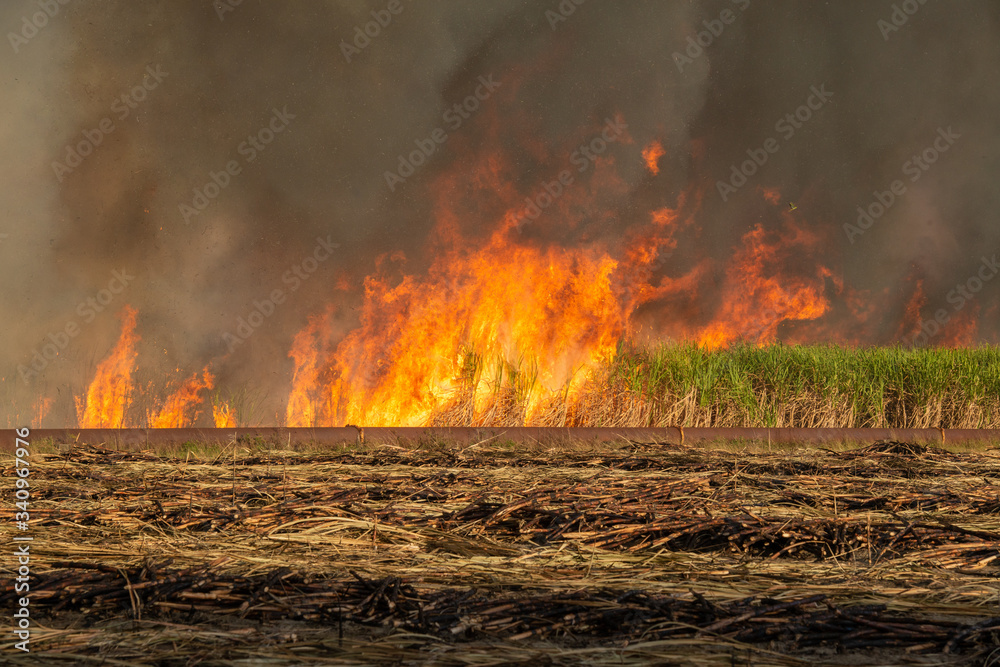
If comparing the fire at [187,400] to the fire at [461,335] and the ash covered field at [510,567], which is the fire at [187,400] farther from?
the ash covered field at [510,567]

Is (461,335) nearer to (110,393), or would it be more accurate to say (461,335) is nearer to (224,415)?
(224,415)

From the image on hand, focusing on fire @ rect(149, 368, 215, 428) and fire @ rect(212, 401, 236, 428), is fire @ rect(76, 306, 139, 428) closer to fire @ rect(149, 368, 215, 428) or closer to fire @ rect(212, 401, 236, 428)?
fire @ rect(149, 368, 215, 428)

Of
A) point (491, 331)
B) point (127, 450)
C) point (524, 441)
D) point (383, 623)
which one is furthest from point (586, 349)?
point (383, 623)

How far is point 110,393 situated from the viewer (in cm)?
911

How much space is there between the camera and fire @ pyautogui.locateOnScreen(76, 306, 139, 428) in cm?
888

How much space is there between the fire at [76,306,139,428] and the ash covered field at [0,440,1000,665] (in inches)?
210

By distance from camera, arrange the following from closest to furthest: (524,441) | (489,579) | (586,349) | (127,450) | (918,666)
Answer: (918,666), (489,579), (127,450), (524,441), (586,349)

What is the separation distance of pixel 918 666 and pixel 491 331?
6.12m

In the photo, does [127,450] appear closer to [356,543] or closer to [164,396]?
[356,543]

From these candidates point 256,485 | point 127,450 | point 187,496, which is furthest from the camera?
point 127,450

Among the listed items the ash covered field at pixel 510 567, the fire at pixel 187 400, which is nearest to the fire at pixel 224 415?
the fire at pixel 187 400

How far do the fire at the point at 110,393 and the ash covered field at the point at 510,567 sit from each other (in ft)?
17.5

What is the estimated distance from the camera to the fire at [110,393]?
888cm

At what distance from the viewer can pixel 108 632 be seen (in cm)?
167
